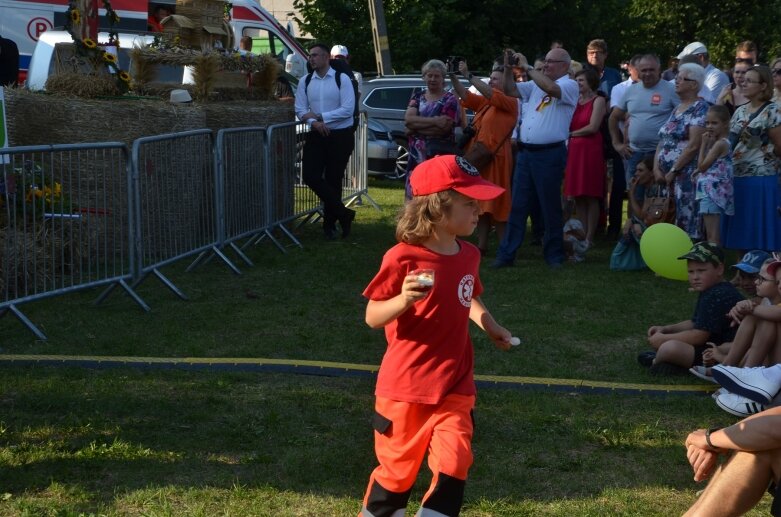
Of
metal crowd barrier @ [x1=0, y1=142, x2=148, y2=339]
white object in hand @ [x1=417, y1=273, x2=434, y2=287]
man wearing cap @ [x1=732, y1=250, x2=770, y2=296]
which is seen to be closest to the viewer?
white object in hand @ [x1=417, y1=273, x2=434, y2=287]

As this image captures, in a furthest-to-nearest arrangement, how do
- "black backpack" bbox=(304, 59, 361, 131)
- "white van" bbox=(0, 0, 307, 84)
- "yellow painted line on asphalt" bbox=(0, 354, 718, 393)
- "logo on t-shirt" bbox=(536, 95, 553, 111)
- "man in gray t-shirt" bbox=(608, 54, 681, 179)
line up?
"white van" bbox=(0, 0, 307, 84) < "black backpack" bbox=(304, 59, 361, 131) < "man in gray t-shirt" bbox=(608, 54, 681, 179) < "logo on t-shirt" bbox=(536, 95, 553, 111) < "yellow painted line on asphalt" bbox=(0, 354, 718, 393)

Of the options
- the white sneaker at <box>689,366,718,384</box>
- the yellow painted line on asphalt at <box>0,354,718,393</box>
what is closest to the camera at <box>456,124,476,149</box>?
the yellow painted line on asphalt at <box>0,354,718,393</box>

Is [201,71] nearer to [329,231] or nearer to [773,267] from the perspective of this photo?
[329,231]

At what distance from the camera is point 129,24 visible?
21.8 metres

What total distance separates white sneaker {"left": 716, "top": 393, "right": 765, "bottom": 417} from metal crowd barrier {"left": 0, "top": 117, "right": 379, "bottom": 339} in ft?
14.5

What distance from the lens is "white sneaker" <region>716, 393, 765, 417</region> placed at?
5952 mm

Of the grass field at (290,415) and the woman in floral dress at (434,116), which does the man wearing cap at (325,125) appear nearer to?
the woman in floral dress at (434,116)

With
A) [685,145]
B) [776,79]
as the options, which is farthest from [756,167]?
[776,79]

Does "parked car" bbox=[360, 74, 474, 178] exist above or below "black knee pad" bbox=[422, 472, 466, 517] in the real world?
above

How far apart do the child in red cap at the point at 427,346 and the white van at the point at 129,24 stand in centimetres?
1646

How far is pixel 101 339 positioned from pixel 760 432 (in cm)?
494

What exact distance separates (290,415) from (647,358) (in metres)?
2.46

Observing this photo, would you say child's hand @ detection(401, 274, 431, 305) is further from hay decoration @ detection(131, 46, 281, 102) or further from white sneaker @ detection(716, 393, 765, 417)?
hay decoration @ detection(131, 46, 281, 102)

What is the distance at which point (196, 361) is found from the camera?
709cm
